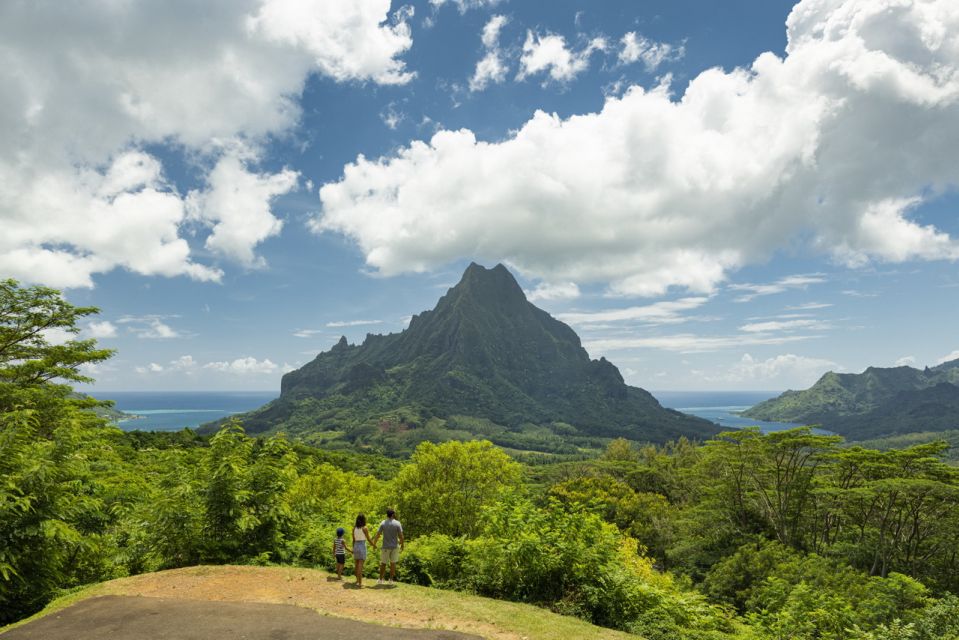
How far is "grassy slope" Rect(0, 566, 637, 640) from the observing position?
10.9m

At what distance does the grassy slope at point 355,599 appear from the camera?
10.9m

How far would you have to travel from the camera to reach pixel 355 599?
12.7m

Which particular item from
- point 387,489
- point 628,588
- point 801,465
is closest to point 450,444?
point 387,489

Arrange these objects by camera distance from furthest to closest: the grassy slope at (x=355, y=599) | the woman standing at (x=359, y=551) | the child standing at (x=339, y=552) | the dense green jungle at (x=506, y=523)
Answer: the child standing at (x=339, y=552), the woman standing at (x=359, y=551), the dense green jungle at (x=506, y=523), the grassy slope at (x=355, y=599)

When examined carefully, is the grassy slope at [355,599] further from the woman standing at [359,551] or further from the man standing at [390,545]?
the man standing at [390,545]

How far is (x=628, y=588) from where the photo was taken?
42.9 feet

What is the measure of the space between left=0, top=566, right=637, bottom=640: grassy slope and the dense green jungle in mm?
1257

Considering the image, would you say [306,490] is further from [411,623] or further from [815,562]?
[815,562]

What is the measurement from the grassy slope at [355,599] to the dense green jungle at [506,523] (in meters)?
1.26

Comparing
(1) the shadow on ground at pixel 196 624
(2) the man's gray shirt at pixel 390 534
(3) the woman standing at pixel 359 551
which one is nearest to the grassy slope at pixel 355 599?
(3) the woman standing at pixel 359 551

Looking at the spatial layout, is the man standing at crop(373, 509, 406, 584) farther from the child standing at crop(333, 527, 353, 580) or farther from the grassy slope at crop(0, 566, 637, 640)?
the child standing at crop(333, 527, 353, 580)

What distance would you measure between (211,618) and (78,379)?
99.2ft

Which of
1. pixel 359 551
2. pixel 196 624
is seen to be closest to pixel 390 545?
pixel 359 551

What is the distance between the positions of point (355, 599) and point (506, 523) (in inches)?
216
